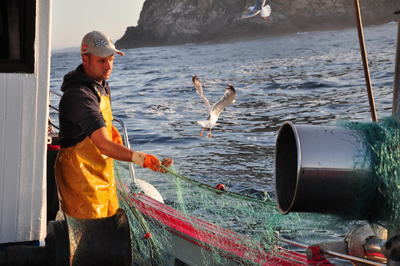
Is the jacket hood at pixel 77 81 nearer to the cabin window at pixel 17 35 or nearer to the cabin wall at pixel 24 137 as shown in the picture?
the cabin wall at pixel 24 137

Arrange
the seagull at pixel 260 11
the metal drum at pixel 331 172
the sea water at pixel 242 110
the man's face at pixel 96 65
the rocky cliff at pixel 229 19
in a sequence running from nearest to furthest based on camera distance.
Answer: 1. the metal drum at pixel 331 172
2. the man's face at pixel 96 65
3. the seagull at pixel 260 11
4. the sea water at pixel 242 110
5. the rocky cliff at pixel 229 19

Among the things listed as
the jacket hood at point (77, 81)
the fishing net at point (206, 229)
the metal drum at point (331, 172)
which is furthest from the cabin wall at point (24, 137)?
the metal drum at point (331, 172)

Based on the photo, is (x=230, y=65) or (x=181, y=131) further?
(x=230, y=65)

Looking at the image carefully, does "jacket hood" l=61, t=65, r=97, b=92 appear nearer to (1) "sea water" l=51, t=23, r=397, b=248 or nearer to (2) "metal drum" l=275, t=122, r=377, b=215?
(2) "metal drum" l=275, t=122, r=377, b=215

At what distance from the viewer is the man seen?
4.16m

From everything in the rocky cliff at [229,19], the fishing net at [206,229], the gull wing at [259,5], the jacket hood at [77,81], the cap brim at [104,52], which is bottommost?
the fishing net at [206,229]

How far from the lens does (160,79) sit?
4084 cm

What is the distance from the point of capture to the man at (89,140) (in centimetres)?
A: 416

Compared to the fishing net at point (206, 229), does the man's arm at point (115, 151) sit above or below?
above

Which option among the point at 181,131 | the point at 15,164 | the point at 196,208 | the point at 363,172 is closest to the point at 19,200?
the point at 15,164

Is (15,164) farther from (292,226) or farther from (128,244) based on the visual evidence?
(292,226)

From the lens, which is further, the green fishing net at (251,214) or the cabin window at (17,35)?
the cabin window at (17,35)

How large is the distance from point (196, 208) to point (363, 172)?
396 cm

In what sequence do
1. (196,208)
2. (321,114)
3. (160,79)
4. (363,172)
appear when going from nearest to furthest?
(363,172) → (196,208) → (321,114) → (160,79)
